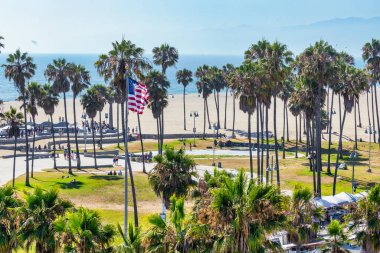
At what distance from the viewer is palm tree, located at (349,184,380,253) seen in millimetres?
20969

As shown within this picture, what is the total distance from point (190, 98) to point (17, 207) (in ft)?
565

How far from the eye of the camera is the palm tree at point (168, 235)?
18.5 m

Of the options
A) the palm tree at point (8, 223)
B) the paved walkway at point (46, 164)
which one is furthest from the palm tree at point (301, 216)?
the paved walkway at point (46, 164)

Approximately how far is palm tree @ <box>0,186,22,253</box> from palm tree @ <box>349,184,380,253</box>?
13.6m

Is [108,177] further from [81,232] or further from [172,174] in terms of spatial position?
[81,232]

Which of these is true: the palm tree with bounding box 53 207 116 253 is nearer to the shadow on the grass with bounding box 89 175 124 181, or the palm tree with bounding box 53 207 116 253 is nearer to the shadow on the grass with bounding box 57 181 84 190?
the shadow on the grass with bounding box 57 181 84 190

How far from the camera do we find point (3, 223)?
68.3 feet

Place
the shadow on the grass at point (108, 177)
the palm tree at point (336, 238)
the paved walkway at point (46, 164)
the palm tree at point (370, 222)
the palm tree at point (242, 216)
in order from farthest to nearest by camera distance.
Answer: the paved walkway at point (46, 164)
the shadow on the grass at point (108, 177)
the palm tree at point (370, 222)
the palm tree at point (336, 238)
the palm tree at point (242, 216)

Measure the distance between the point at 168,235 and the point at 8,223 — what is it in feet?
22.5

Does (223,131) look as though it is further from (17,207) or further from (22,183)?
(17,207)

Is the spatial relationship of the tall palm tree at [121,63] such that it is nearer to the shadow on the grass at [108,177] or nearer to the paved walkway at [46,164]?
the shadow on the grass at [108,177]

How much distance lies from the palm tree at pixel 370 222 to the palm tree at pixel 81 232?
406 inches

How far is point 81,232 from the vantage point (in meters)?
18.1

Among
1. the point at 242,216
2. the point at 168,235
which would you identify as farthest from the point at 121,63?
the point at 242,216
